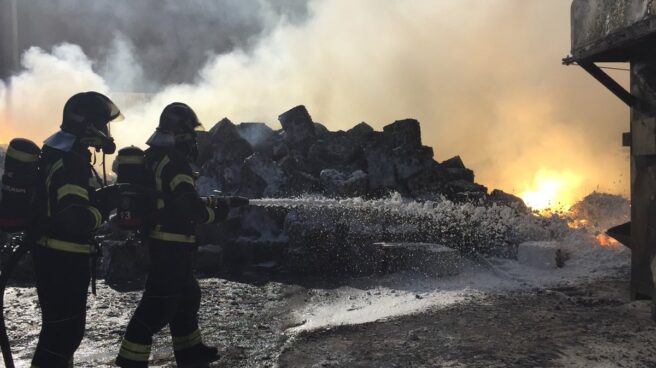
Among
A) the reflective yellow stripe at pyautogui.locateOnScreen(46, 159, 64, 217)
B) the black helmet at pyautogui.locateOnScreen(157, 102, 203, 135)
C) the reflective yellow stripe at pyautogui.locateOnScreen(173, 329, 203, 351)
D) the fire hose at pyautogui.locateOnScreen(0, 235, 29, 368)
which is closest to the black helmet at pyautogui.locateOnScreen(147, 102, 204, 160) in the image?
the black helmet at pyautogui.locateOnScreen(157, 102, 203, 135)

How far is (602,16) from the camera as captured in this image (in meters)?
4.48

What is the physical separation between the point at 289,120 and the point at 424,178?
3.10m

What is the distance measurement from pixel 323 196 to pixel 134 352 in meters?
5.69

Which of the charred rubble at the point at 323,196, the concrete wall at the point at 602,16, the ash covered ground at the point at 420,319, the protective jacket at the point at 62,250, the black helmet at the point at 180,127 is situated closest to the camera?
the protective jacket at the point at 62,250

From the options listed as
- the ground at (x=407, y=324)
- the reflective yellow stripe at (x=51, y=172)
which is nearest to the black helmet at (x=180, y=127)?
the reflective yellow stripe at (x=51, y=172)

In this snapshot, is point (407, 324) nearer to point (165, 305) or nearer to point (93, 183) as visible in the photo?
point (165, 305)

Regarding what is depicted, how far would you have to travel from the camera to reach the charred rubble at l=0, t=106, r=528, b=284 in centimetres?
663

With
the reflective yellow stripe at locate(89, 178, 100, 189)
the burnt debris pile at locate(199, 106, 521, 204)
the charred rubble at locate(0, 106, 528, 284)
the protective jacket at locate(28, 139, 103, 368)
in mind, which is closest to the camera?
the protective jacket at locate(28, 139, 103, 368)

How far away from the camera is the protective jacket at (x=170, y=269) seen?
10.4ft

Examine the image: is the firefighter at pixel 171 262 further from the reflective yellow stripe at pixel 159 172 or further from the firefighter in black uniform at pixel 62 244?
the firefighter in black uniform at pixel 62 244

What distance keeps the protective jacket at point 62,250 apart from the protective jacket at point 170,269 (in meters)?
0.41

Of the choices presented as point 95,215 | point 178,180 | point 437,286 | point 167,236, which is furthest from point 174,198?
point 437,286

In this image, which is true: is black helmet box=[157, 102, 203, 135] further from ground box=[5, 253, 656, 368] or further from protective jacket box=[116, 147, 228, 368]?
ground box=[5, 253, 656, 368]

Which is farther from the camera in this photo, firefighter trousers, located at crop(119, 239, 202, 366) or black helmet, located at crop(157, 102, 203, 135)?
black helmet, located at crop(157, 102, 203, 135)
